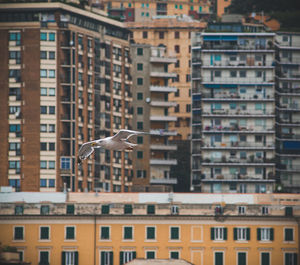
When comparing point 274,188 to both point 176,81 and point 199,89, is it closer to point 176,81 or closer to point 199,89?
point 199,89

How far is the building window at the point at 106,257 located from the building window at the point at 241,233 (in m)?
11.4

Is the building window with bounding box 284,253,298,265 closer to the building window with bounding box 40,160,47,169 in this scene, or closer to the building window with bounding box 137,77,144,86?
the building window with bounding box 40,160,47,169

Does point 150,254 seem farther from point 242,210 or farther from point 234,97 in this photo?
point 234,97

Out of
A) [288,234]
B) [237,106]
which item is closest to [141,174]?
[237,106]

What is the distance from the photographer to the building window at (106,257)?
110750 mm

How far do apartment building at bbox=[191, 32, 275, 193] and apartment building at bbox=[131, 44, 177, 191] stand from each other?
5176 millimetres

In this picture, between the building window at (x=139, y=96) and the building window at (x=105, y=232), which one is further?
the building window at (x=139, y=96)

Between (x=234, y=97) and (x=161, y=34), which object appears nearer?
(x=234, y=97)

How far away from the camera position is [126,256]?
11156 centimetres

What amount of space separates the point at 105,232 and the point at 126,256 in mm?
2883

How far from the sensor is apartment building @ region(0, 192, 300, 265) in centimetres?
11162

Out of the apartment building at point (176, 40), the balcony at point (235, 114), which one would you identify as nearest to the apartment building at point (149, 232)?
the balcony at point (235, 114)

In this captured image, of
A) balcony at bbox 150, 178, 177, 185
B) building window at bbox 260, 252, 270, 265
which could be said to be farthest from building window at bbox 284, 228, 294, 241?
balcony at bbox 150, 178, 177, 185

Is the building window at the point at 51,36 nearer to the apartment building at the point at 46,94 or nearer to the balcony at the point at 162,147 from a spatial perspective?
the apartment building at the point at 46,94
